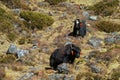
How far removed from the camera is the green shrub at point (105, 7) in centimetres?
3233

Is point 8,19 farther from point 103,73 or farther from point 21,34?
point 103,73

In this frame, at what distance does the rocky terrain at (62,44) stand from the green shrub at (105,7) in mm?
409

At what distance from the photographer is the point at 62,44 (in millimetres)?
25000

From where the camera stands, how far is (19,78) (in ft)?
60.6

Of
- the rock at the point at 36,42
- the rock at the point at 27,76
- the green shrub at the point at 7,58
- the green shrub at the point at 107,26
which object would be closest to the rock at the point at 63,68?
the rock at the point at 27,76

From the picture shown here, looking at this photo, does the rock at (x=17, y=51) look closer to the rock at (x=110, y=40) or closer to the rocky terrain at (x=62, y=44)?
the rocky terrain at (x=62, y=44)

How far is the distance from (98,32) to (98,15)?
4583 mm

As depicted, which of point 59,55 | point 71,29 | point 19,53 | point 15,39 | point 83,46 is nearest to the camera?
point 59,55

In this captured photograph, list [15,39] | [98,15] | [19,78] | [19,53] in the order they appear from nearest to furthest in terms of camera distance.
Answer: [19,78] < [19,53] < [15,39] < [98,15]

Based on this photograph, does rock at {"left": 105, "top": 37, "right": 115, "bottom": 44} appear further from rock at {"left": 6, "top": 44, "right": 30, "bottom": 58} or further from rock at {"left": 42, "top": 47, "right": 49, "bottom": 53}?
rock at {"left": 6, "top": 44, "right": 30, "bottom": 58}

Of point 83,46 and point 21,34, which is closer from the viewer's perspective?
point 83,46

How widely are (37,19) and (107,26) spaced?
17.2 feet

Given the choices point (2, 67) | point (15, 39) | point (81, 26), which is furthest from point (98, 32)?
point (2, 67)

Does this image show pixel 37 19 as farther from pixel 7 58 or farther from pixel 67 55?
pixel 67 55
